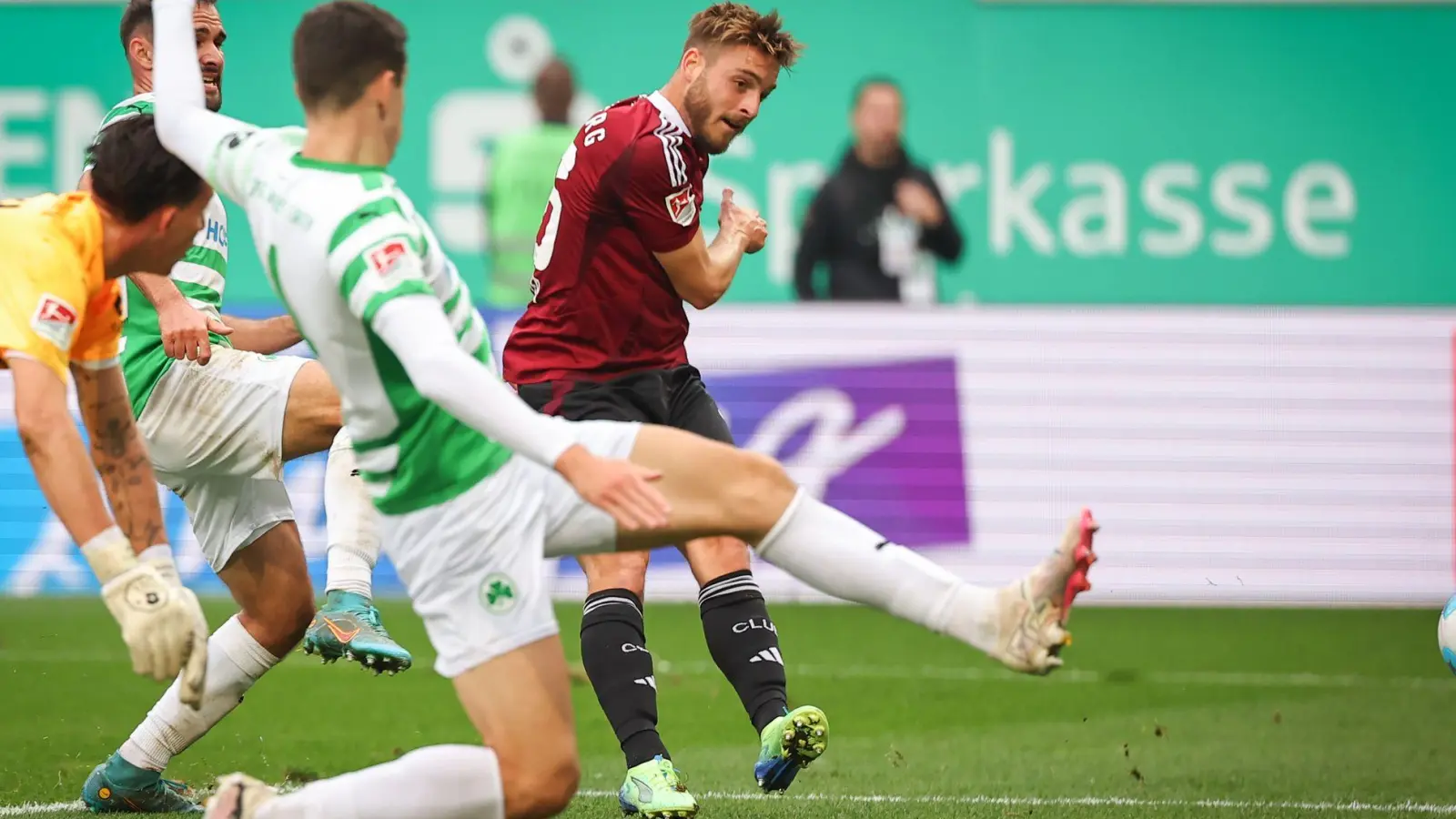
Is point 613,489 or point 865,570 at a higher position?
point 613,489

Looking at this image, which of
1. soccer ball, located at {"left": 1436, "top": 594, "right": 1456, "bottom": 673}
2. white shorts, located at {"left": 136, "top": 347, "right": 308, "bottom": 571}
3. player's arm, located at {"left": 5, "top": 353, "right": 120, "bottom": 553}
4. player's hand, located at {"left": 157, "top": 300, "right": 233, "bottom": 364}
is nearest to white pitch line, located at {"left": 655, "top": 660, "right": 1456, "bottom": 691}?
soccer ball, located at {"left": 1436, "top": 594, "right": 1456, "bottom": 673}

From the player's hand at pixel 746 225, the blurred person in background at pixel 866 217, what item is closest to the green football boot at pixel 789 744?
the player's hand at pixel 746 225

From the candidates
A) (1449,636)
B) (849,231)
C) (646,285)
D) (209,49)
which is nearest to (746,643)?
(646,285)

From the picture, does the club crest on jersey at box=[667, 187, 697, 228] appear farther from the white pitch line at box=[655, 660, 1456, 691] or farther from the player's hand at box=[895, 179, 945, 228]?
the player's hand at box=[895, 179, 945, 228]

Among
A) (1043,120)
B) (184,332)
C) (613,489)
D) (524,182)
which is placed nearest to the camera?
(613,489)

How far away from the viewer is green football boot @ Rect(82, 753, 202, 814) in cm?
554

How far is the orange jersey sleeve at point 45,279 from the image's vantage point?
13.2 ft

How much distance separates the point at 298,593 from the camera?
563 centimetres

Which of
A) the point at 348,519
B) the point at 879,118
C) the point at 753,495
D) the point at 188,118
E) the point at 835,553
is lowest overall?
the point at 348,519

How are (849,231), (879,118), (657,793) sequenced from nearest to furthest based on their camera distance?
(657,793) → (879,118) → (849,231)

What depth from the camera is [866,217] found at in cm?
1388

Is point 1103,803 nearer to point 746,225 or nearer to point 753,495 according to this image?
point 746,225

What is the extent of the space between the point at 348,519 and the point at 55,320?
173 cm

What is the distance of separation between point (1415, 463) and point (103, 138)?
28.3ft
